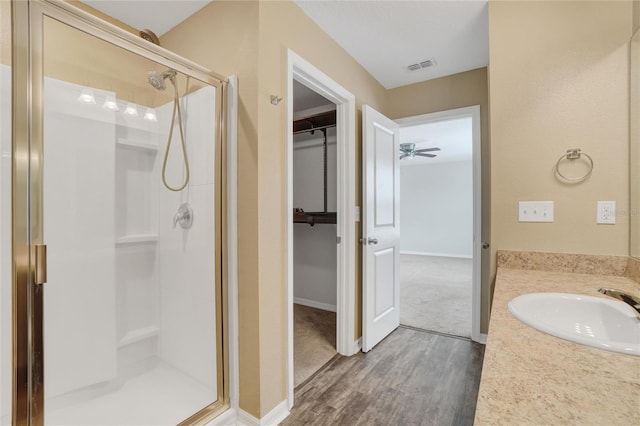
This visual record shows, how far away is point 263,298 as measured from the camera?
1605 millimetres

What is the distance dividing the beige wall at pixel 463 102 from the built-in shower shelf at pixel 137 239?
8.32ft

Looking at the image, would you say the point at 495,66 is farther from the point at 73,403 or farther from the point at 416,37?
the point at 73,403

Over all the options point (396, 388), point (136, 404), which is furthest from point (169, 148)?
point (396, 388)

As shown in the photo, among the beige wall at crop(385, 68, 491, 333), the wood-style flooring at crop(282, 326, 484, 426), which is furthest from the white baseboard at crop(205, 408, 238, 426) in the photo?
the beige wall at crop(385, 68, 491, 333)

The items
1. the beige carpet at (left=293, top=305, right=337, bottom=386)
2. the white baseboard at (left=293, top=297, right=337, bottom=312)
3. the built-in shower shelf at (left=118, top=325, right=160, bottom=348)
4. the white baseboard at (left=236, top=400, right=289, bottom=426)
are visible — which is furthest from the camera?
the white baseboard at (left=293, top=297, right=337, bottom=312)

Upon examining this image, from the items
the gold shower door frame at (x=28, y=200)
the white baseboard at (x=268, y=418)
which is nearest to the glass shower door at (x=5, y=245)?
the gold shower door frame at (x=28, y=200)

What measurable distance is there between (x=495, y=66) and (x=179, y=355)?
2.76 m

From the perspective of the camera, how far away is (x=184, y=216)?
1.91m

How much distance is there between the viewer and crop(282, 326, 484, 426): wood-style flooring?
5.54 feet

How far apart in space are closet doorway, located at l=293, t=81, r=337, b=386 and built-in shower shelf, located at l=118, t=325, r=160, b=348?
1.36 metres

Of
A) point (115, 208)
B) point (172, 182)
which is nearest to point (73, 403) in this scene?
point (115, 208)

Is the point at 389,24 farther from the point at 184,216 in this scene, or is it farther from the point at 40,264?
the point at 40,264

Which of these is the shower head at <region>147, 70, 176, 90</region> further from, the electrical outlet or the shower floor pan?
the electrical outlet

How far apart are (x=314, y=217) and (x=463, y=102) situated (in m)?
1.88
